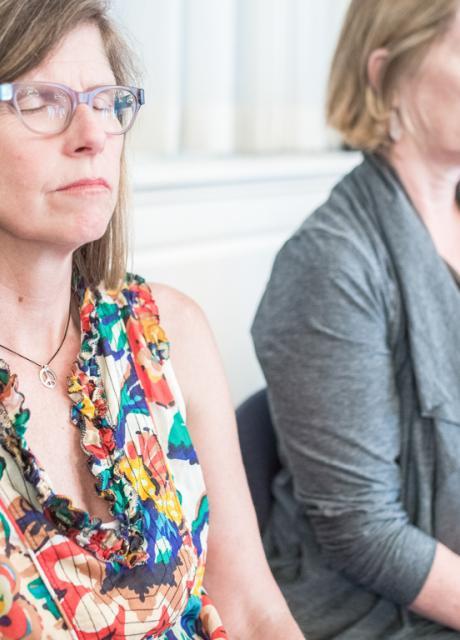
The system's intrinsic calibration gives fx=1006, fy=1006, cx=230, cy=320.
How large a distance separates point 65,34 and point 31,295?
0.30 m

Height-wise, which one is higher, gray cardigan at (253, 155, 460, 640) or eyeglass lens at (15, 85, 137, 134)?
eyeglass lens at (15, 85, 137, 134)

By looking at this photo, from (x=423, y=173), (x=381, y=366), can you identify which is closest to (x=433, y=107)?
(x=423, y=173)

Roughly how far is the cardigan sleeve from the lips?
0.52 m

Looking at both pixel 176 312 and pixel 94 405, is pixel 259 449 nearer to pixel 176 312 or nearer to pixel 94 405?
pixel 176 312

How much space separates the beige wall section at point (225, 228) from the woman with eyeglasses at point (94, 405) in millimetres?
672

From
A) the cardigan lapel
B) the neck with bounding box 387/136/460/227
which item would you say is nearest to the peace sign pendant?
the cardigan lapel

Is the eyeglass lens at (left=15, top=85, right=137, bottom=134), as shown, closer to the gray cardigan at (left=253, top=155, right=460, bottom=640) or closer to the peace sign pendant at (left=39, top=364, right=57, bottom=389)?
the peace sign pendant at (left=39, top=364, right=57, bottom=389)

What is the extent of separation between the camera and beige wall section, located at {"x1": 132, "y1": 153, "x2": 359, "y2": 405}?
2047mm

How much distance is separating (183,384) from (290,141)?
1.33 metres

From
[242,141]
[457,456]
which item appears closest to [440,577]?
[457,456]

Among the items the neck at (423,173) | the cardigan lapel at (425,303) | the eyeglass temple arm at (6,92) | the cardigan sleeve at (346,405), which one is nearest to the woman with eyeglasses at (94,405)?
the eyeglass temple arm at (6,92)

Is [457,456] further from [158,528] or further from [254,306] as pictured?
[254,306]

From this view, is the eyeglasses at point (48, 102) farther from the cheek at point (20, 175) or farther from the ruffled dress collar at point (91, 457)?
the ruffled dress collar at point (91, 457)

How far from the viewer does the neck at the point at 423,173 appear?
171cm
